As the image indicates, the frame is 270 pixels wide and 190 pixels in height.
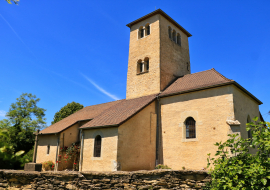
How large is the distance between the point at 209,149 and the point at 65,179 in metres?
8.23

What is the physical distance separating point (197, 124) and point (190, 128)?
2.10 feet

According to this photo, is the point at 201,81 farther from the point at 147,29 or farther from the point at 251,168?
the point at 251,168

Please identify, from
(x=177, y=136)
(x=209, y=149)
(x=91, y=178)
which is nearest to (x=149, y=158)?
(x=177, y=136)

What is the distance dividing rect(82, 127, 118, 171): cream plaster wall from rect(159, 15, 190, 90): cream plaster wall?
242 inches

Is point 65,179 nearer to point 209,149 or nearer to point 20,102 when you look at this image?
point 209,149

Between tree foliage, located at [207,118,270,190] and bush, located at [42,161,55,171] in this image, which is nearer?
tree foliage, located at [207,118,270,190]

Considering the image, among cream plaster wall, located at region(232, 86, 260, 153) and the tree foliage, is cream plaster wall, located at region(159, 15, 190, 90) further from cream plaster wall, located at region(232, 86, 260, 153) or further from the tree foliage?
the tree foliage

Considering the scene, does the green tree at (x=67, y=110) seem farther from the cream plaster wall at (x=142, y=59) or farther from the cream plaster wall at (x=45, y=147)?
the cream plaster wall at (x=142, y=59)

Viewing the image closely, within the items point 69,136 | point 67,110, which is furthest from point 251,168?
point 67,110

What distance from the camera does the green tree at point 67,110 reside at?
3269cm

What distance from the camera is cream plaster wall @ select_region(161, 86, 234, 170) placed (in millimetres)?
12047

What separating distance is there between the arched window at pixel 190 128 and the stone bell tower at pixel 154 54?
4.06 m

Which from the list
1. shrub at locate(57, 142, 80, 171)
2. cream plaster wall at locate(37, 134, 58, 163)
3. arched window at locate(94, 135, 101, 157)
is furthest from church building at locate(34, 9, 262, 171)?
shrub at locate(57, 142, 80, 171)

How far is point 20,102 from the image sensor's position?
115ft
